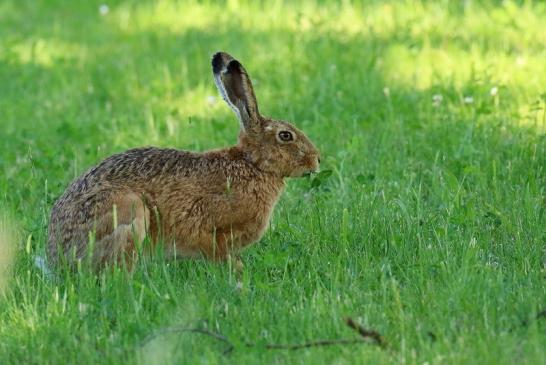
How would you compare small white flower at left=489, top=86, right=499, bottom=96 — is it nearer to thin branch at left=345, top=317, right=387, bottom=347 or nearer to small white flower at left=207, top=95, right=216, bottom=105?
small white flower at left=207, top=95, right=216, bottom=105

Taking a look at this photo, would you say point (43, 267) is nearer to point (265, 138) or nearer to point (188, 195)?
point (188, 195)

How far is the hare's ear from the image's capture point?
244 inches

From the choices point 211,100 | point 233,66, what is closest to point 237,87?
point 233,66

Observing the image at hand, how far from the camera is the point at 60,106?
988 centimetres

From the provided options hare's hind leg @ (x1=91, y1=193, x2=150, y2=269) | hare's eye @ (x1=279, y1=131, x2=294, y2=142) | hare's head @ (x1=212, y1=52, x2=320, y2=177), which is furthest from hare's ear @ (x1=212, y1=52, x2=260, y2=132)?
hare's hind leg @ (x1=91, y1=193, x2=150, y2=269)

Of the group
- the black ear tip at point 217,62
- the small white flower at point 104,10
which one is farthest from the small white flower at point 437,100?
the small white flower at point 104,10

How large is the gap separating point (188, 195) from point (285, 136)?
2.41 feet

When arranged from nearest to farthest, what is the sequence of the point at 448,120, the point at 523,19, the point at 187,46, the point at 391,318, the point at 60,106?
the point at 391,318
the point at 448,120
the point at 60,106
the point at 523,19
the point at 187,46

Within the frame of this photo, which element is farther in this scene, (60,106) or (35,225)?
(60,106)

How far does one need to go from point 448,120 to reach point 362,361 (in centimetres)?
400

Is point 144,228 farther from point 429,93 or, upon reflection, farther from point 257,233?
point 429,93

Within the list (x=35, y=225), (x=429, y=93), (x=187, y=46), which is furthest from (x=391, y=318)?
(x=187, y=46)

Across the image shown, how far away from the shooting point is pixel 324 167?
7.78 meters

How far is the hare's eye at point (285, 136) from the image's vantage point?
6379 mm
